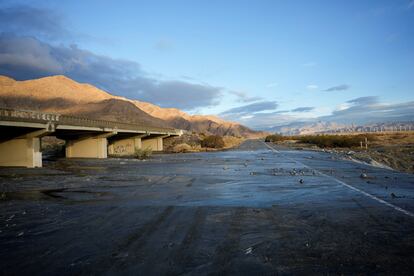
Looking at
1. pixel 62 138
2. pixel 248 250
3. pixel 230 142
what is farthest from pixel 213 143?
pixel 248 250

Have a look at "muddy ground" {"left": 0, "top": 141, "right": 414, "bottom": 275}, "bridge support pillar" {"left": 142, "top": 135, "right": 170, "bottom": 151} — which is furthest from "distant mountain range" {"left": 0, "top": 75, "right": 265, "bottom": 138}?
"muddy ground" {"left": 0, "top": 141, "right": 414, "bottom": 275}

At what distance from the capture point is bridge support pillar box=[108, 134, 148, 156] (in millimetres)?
58250

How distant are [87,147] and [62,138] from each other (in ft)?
13.1

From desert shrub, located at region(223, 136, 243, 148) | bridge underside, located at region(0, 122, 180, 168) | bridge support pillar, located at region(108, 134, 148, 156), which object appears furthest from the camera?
desert shrub, located at region(223, 136, 243, 148)

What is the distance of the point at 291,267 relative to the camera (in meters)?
5.29

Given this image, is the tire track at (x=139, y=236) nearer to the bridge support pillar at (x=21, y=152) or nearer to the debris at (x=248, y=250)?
the debris at (x=248, y=250)

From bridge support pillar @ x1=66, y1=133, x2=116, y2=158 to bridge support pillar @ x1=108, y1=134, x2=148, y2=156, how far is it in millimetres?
11600

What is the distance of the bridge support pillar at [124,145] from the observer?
2293 inches

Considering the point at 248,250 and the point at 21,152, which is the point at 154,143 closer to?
the point at 21,152

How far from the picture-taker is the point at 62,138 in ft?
153

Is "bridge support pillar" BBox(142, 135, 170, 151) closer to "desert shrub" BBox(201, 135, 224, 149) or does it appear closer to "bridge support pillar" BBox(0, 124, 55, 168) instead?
"desert shrub" BBox(201, 135, 224, 149)

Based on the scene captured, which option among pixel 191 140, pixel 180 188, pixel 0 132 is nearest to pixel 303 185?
pixel 180 188

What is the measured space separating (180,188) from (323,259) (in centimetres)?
985

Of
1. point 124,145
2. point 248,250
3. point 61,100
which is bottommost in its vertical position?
point 248,250
